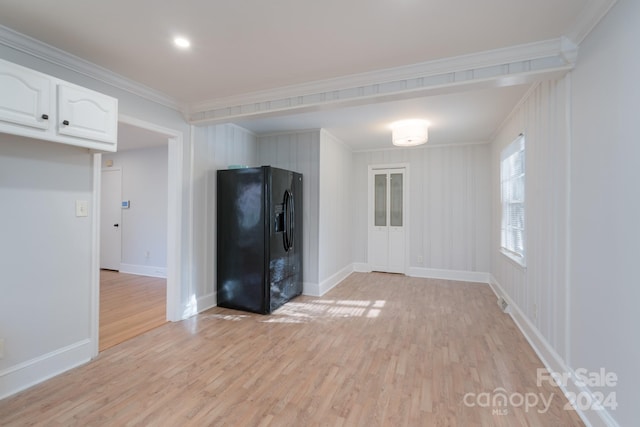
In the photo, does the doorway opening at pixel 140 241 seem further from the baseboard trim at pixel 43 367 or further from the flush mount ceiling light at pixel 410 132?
the flush mount ceiling light at pixel 410 132

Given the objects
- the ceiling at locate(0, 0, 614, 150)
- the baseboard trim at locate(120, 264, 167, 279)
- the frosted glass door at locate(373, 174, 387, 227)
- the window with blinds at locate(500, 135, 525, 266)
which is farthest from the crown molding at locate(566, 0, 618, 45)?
the baseboard trim at locate(120, 264, 167, 279)

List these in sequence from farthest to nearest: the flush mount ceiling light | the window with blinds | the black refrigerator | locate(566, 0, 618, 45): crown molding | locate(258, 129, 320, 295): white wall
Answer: locate(258, 129, 320, 295): white wall → the flush mount ceiling light → the black refrigerator → the window with blinds → locate(566, 0, 618, 45): crown molding

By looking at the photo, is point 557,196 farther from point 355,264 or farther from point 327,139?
point 355,264

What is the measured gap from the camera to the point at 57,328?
7.73 ft

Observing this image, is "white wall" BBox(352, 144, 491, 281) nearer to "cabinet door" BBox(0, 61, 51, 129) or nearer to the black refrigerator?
the black refrigerator

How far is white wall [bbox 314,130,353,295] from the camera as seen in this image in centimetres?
457

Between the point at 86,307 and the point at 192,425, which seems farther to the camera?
the point at 86,307

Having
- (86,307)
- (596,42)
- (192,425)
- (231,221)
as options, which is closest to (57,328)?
(86,307)

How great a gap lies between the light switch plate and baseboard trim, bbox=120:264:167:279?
3.46 meters

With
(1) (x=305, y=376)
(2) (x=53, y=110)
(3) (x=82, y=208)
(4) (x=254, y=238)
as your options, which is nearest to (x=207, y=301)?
(4) (x=254, y=238)

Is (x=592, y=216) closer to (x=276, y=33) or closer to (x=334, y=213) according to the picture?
(x=276, y=33)

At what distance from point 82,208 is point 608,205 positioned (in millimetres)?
3748

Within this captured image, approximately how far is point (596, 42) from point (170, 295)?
14.1 ft

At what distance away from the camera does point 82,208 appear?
2.51 meters
